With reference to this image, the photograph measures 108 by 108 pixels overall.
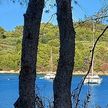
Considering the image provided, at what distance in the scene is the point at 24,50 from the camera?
18.1 feet

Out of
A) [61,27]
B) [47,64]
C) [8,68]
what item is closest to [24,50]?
[61,27]

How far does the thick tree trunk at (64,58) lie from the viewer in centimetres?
544

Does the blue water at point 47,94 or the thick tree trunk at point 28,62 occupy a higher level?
the thick tree trunk at point 28,62

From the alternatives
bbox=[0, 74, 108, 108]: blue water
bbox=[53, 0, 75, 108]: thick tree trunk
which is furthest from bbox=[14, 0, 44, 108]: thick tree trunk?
bbox=[0, 74, 108, 108]: blue water

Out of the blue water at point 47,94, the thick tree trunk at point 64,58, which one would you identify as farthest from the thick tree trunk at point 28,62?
the blue water at point 47,94

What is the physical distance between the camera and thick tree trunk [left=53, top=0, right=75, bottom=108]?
5.44 meters

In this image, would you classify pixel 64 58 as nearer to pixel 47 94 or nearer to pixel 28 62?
pixel 28 62

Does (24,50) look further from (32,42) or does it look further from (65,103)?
(65,103)

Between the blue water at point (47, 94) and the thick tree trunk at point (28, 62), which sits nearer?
the thick tree trunk at point (28, 62)

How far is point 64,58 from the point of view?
5.45 meters

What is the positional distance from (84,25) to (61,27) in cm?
99

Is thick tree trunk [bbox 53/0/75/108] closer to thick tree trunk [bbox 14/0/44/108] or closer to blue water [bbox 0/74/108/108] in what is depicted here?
thick tree trunk [bbox 14/0/44/108]

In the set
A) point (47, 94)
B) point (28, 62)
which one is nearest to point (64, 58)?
point (28, 62)

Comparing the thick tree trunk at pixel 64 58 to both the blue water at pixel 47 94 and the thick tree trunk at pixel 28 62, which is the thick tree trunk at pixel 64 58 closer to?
the thick tree trunk at pixel 28 62
